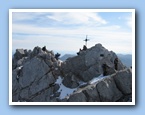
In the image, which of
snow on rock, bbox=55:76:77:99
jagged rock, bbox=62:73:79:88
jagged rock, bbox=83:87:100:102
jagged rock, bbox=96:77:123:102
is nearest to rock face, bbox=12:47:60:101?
snow on rock, bbox=55:76:77:99

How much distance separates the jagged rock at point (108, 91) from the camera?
8.67 m

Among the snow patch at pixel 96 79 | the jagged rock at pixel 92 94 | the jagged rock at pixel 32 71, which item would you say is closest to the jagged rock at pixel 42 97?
the jagged rock at pixel 32 71

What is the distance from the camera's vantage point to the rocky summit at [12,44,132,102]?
8.76 m

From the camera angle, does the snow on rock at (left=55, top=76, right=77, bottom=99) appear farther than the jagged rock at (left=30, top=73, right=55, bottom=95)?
No

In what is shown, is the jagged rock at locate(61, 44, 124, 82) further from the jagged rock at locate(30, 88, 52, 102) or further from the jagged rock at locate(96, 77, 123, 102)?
the jagged rock at locate(30, 88, 52, 102)

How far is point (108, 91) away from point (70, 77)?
4.33 ft

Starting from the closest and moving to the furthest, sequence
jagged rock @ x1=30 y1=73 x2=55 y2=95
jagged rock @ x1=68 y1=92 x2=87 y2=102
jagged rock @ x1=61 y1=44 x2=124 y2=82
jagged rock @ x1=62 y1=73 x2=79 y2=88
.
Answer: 1. jagged rock @ x1=68 y1=92 x2=87 y2=102
2. jagged rock @ x1=61 y1=44 x2=124 y2=82
3. jagged rock @ x1=30 y1=73 x2=55 y2=95
4. jagged rock @ x1=62 y1=73 x2=79 y2=88

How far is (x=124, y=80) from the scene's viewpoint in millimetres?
8953

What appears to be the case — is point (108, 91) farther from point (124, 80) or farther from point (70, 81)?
point (70, 81)

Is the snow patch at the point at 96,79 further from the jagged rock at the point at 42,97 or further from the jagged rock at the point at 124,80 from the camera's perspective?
the jagged rock at the point at 42,97

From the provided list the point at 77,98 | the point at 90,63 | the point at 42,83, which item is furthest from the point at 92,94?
the point at 42,83

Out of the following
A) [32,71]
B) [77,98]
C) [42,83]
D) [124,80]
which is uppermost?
[32,71]

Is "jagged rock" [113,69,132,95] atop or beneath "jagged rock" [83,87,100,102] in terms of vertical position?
atop
